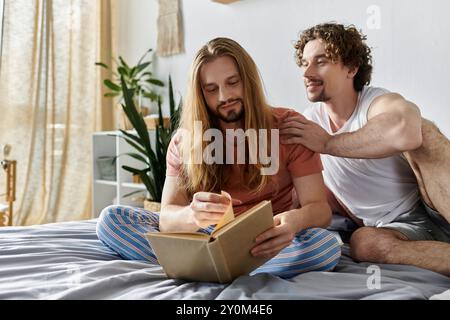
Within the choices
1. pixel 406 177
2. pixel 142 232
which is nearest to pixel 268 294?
pixel 142 232

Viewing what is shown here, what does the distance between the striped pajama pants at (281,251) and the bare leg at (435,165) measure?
13.8 inches

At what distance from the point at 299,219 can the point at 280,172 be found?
0.24 meters

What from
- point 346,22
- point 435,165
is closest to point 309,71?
point 346,22

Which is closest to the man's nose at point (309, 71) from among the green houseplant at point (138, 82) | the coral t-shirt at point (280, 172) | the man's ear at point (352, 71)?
the man's ear at point (352, 71)

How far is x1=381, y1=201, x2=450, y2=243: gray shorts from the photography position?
1.20 metres

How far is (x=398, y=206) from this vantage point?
1327 millimetres

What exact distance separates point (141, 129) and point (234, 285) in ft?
4.63

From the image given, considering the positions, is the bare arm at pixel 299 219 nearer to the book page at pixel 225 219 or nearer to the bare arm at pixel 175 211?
the book page at pixel 225 219

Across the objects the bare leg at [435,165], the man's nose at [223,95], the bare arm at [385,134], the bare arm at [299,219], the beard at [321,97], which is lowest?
the bare arm at [299,219]

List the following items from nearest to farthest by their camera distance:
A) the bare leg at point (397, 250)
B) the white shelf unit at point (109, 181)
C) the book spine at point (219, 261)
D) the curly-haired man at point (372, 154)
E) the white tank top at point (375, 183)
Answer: the book spine at point (219, 261)
the bare leg at point (397, 250)
the curly-haired man at point (372, 154)
the white tank top at point (375, 183)
the white shelf unit at point (109, 181)

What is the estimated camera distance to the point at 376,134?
3.90 feet

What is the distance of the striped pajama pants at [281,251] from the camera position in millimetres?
962

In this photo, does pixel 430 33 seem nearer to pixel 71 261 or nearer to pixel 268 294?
pixel 268 294

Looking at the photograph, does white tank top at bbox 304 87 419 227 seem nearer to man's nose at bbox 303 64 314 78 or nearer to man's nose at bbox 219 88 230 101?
man's nose at bbox 303 64 314 78
